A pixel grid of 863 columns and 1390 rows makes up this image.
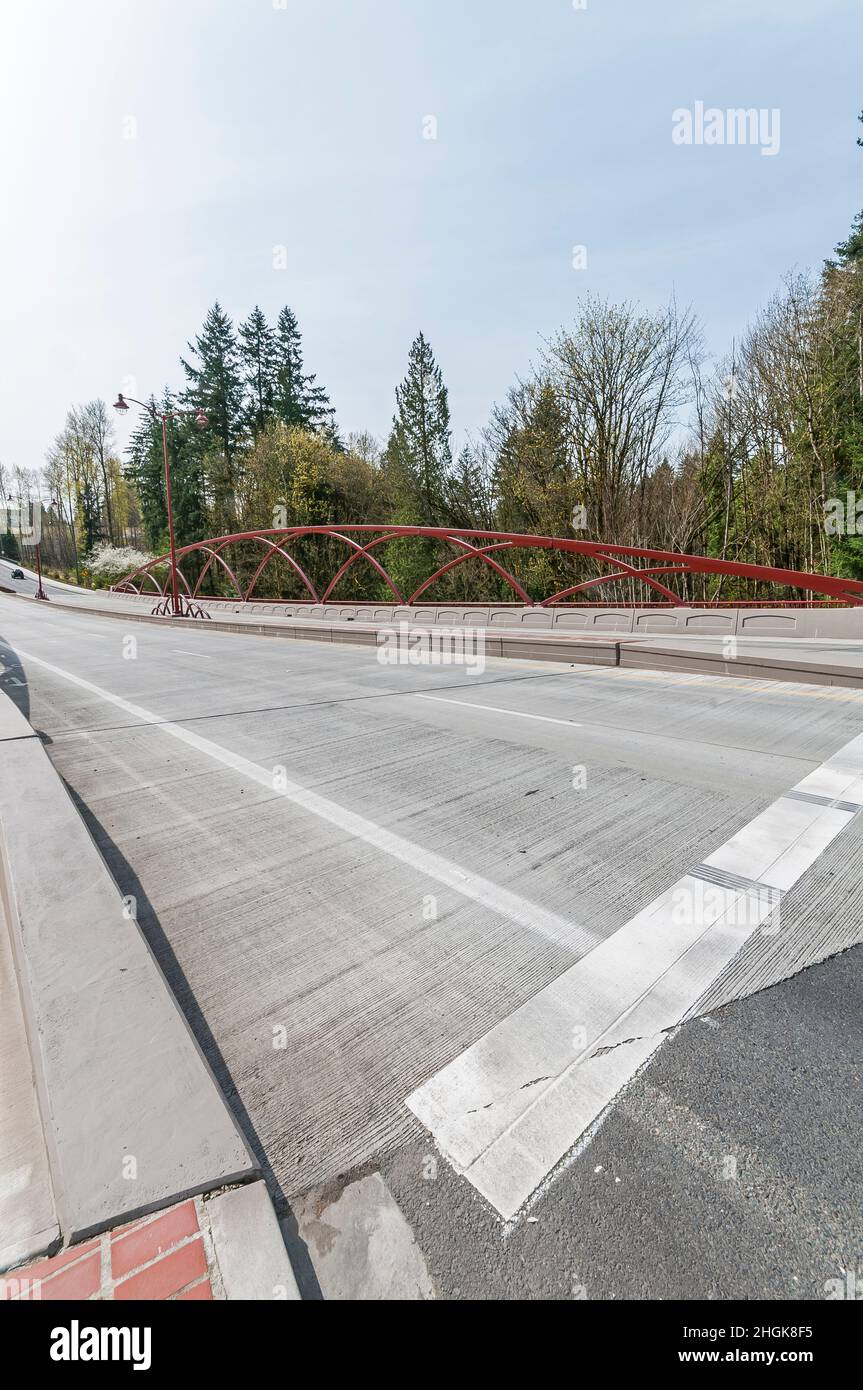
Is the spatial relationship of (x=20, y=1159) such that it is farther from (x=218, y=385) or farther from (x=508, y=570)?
(x=218, y=385)

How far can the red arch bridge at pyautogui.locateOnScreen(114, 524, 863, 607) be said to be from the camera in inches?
683

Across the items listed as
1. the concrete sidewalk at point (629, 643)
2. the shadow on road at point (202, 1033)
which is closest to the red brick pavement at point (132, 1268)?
the shadow on road at point (202, 1033)

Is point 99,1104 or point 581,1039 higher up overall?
point 99,1104

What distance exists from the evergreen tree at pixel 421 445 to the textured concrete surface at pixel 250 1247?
135ft

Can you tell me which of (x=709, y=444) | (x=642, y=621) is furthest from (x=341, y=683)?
(x=709, y=444)

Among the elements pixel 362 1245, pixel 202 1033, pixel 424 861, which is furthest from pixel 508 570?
pixel 362 1245

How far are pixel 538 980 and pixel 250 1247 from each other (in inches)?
59.5

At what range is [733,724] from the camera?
23.7 feet

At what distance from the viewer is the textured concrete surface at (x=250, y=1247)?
1406 mm

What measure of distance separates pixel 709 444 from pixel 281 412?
1750 inches

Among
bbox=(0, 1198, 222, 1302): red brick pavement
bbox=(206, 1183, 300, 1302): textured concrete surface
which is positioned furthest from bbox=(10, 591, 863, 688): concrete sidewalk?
bbox=(0, 1198, 222, 1302): red brick pavement

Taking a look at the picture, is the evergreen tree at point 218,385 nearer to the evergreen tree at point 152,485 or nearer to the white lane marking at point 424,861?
the evergreen tree at point 152,485

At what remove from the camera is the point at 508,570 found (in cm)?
3522

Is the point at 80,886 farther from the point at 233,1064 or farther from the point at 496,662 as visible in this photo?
the point at 496,662
